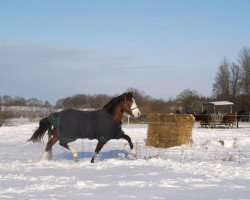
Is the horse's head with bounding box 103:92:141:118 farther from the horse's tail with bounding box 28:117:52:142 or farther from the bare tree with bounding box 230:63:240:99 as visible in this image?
the bare tree with bounding box 230:63:240:99

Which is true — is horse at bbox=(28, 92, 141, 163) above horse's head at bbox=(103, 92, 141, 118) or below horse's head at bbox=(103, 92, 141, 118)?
below

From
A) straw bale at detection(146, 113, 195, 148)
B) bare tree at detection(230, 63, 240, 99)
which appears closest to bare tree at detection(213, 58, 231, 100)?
bare tree at detection(230, 63, 240, 99)

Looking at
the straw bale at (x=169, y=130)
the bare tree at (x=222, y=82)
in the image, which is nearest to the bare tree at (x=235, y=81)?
the bare tree at (x=222, y=82)

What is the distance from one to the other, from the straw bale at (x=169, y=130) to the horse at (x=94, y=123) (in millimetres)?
5188

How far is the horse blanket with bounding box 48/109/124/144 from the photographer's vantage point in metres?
9.88

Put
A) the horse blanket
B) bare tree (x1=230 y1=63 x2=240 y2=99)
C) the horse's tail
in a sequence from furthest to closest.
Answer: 1. bare tree (x1=230 y1=63 x2=240 y2=99)
2. the horse's tail
3. the horse blanket

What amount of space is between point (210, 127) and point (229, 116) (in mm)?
1356

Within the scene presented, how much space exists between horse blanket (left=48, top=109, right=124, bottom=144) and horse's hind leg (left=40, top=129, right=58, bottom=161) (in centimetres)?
26

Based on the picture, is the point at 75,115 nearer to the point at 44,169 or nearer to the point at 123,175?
the point at 44,169

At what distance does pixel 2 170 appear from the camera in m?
8.43

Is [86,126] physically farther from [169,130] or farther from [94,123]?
[169,130]

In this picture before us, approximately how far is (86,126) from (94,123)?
0.64 ft

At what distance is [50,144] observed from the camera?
Answer: 10.3 metres

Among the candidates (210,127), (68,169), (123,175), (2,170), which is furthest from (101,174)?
(210,127)
